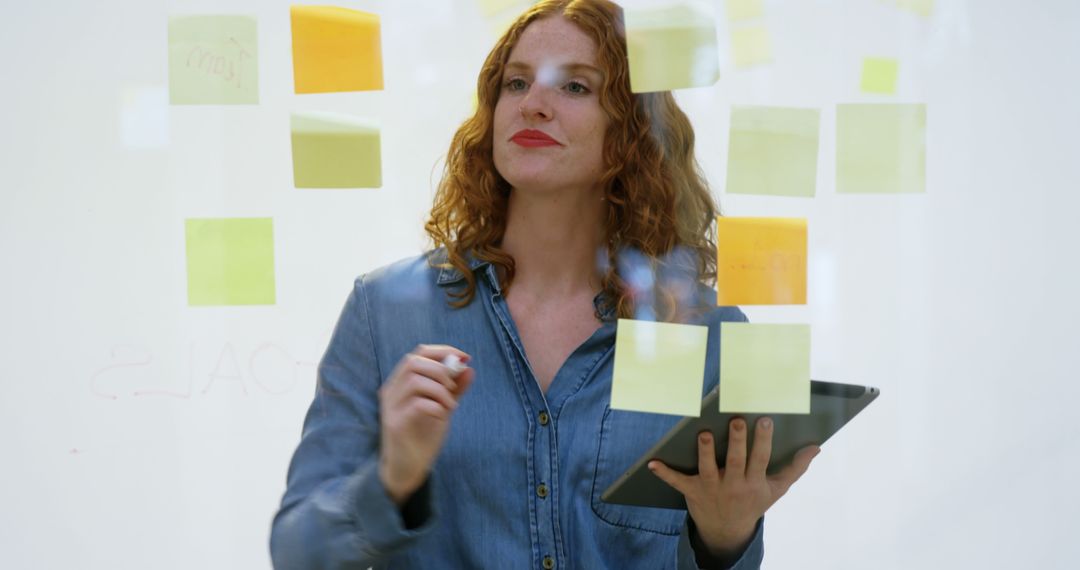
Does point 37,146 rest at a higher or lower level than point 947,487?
higher

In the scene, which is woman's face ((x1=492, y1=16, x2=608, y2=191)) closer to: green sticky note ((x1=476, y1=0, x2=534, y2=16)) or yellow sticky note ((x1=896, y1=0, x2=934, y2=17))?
green sticky note ((x1=476, y1=0, x2=534, y2=16))

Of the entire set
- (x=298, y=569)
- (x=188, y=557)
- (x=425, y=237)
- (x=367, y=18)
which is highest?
(x=367, y=18)

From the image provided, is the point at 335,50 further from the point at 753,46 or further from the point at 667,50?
the point at 753,46

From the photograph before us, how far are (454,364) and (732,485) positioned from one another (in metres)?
0.29

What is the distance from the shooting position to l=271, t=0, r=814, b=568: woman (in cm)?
93

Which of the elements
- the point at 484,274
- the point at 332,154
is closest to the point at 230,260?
the point at 332,154

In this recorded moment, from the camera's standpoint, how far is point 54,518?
1312 mm

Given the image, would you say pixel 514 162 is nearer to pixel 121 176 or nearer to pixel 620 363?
pixel 620 363

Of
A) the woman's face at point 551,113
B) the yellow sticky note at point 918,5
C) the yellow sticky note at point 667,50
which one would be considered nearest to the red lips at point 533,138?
the woman's face at point 551,113

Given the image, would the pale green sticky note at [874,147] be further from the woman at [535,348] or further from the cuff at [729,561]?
the cuff at [729,561]

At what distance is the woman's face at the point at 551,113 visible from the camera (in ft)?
3.35

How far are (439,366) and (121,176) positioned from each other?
2.21ft

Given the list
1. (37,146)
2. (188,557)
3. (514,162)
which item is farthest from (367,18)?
(188,557)

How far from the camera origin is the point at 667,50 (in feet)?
3.26
